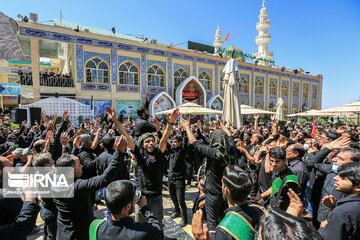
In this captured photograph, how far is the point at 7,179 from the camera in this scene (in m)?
2.08

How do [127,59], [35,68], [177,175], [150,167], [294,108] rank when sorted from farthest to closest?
[294,108] → [127,59] → [35,68] → [177,175] → [150,167]

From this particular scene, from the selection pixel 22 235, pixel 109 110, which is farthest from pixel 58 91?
pixel 22 235

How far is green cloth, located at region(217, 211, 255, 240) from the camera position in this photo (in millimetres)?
1413

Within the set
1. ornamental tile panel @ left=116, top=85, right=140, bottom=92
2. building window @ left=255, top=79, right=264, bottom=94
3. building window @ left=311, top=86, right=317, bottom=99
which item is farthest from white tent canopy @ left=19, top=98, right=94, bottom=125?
building window @ left=311, top=86, right=317, bottom=99

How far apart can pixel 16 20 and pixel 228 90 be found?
575 inches

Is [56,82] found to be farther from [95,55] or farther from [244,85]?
[244,85]

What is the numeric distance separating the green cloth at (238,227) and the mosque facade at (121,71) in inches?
573

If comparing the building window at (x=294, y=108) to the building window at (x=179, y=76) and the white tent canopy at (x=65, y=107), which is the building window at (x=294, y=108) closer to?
the building window at (x=179, y=76)

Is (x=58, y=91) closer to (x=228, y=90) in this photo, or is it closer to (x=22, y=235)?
(x=228, y=90)

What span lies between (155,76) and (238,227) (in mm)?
18210

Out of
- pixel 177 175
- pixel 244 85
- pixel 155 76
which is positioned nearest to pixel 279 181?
pixel 177 175

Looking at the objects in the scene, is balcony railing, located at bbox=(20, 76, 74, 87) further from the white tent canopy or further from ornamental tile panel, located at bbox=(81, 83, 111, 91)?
the white tent canopy

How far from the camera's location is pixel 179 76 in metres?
20.1

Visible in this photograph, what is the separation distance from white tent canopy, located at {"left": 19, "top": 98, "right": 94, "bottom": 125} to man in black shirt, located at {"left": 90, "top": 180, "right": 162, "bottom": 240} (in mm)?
13383
